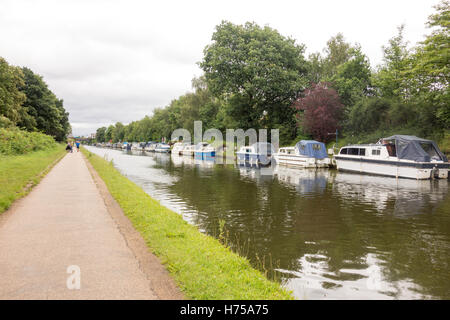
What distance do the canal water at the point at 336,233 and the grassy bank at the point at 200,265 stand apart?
828 mm

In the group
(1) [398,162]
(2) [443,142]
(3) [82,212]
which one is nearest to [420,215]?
(3) [82,212]

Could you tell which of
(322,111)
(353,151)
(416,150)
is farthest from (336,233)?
(322,111)

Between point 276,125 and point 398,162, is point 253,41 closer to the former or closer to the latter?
point 276,125

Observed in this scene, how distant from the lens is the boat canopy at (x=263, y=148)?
124 feet

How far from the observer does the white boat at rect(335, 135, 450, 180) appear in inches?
877

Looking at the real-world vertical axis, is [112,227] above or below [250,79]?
below

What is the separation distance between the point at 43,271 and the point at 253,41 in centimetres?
4304

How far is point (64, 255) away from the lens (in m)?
6.04

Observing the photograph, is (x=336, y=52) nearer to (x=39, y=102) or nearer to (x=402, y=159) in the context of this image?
(x=402, y=159)

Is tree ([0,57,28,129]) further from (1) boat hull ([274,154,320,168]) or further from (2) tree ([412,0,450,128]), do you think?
(2) tree ([412,0,450,128])

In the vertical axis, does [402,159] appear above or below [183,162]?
above

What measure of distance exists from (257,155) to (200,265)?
31564mm

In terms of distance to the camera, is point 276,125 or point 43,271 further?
point 276,125
